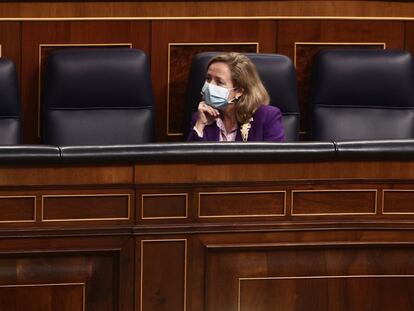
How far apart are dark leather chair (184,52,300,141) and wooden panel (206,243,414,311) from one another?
0.56 m

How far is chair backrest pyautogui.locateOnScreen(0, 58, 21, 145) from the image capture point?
5.73 feet

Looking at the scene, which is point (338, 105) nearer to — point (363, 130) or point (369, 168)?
point (363, 130)

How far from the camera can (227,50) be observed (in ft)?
6.33

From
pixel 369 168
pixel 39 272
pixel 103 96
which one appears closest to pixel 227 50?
pixel 103 96

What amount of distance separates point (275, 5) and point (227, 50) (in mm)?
121

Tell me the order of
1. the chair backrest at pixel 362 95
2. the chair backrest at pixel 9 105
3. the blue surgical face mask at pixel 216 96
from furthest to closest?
the chair backrest at pixel 362 95, the chair backrest at pixel 9 105, the blue surgical face mask at pixel 216 96

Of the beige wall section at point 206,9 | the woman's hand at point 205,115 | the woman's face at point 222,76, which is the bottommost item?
the woman's hand at point 205,115

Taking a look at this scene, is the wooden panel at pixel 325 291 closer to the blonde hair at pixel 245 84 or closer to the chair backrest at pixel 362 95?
the blonde hair at pixel 245 84

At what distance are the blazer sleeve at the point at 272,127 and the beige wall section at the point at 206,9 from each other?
33 centimetres

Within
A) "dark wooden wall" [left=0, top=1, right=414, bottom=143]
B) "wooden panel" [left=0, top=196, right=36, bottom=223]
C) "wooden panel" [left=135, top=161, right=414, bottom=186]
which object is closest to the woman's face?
"dark wooden wall" [left=0, top=1, right=414, bottom=143]

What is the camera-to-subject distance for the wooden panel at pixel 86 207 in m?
1.23

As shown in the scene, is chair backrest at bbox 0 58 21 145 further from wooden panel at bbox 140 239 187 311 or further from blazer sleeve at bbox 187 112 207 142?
wooden panel at bbox 140 239 187 311

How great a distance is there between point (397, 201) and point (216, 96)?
1.42 feet

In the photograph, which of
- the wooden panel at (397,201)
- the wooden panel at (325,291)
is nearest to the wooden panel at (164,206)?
the wooden panel at (325,291)
